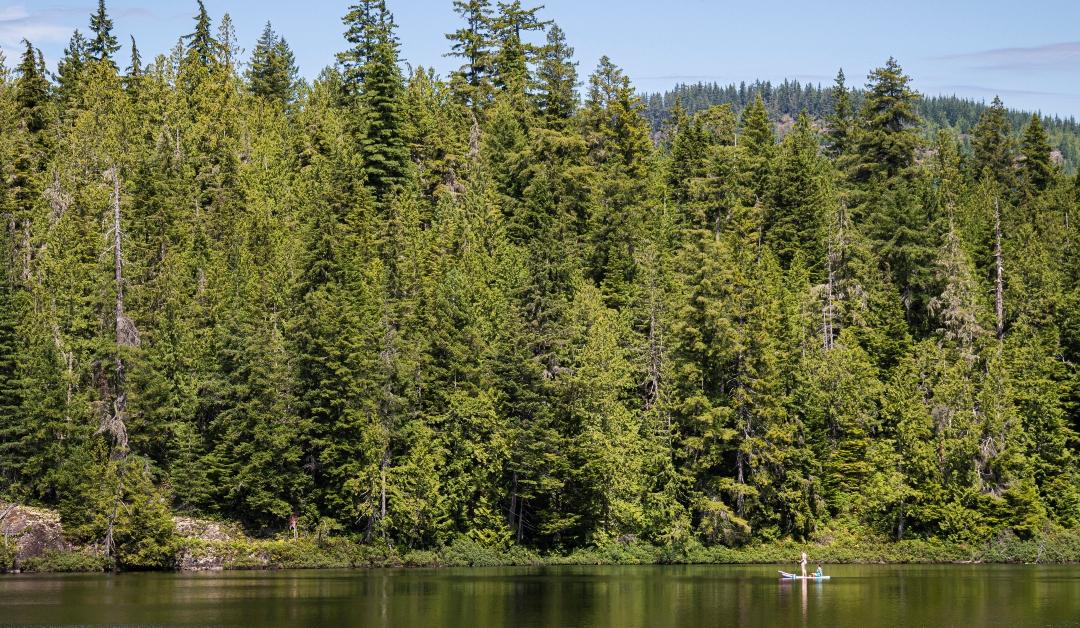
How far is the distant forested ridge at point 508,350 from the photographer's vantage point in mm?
70938

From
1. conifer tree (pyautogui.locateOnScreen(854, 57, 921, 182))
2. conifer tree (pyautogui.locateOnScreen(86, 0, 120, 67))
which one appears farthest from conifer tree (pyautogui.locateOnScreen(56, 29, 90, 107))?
conifer tree (pyautogui.locateOnScreen(854, 57, 921, 182))

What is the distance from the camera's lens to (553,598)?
49.4m

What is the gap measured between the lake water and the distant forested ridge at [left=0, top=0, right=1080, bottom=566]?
7.00m

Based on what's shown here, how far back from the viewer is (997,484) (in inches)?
2901

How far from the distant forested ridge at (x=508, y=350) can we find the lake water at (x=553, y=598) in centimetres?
700

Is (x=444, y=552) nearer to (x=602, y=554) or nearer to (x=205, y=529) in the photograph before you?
(x=602, y=554)

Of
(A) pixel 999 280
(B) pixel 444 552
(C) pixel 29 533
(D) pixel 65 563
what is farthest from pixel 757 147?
(C) pixel 29 533

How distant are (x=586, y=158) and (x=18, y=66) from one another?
50243 mm

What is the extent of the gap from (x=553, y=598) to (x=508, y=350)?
979 inches

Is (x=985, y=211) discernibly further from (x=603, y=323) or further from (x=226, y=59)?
(x=226, y=59)

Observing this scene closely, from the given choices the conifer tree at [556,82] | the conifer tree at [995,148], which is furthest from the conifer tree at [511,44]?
the conifer tree at [995,148]

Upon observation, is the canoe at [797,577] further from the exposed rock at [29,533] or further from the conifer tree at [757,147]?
the conifer tree at [757,147]

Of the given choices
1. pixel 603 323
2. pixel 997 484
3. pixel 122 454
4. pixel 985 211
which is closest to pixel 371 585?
pixel 122 454

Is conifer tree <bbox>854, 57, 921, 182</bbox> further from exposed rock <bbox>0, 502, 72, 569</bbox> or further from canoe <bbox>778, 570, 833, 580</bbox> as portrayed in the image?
exposed rock <bbox>0, 502, 72, 569</bbox>
